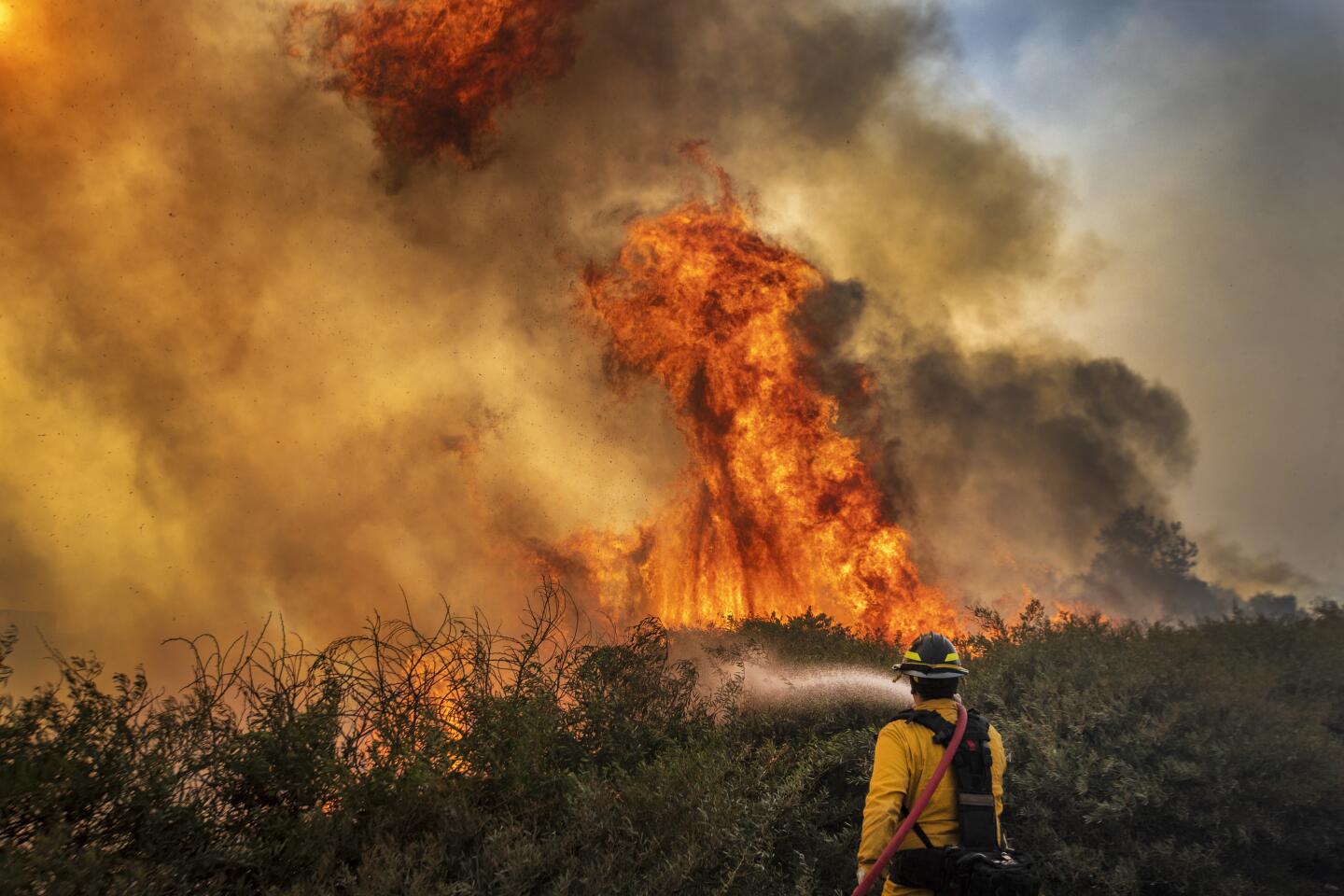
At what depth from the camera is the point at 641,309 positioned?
21.9 m

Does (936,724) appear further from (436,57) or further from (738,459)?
(436,57)

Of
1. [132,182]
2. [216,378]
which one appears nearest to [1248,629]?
[216,378]

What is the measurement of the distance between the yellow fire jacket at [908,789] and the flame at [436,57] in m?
Answer: 21.8

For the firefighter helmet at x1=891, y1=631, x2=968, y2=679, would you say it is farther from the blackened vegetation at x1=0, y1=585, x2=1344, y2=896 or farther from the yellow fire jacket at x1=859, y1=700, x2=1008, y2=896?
the blackened vegetation at x1=0, y1=585, x2=1344, y2=896

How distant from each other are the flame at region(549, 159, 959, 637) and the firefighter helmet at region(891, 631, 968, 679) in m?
14.0

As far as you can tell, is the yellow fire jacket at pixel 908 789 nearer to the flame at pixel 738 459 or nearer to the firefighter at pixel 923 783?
the firefighter at pixel 923 783

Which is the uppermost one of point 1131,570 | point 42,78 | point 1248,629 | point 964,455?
point 42,78

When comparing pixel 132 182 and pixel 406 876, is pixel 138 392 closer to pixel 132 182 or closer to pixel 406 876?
pixel 132 182

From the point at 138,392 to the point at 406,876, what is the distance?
21672 mm

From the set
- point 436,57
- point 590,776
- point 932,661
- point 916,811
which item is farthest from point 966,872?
point 436,57

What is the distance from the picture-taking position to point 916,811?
4520 mm

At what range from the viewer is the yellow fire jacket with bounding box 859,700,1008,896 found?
4.64m

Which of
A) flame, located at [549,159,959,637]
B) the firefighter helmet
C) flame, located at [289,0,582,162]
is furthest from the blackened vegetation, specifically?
flame, located at [289,0,582,162]

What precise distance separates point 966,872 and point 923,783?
491 mm
